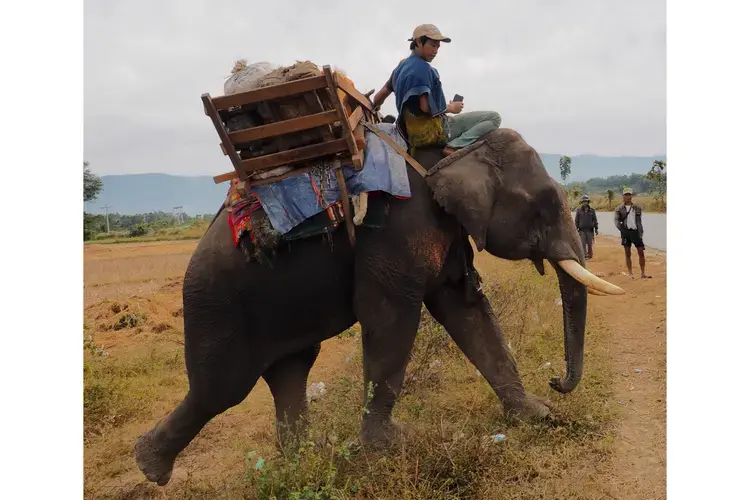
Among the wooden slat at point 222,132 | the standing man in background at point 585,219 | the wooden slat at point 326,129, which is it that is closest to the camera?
the wooden slat at point 222,132

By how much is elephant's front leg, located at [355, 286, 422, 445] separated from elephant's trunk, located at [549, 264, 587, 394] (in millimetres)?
1010

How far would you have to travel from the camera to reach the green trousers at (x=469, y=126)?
3.78 meters

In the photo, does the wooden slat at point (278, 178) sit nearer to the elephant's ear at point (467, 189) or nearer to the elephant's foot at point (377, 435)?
the elephant's ear at point (467, 189)

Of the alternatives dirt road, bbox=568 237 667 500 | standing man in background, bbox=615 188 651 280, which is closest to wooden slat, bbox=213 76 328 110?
dirt road, bbox=568 237 667 500

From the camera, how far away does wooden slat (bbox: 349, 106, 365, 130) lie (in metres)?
3.37

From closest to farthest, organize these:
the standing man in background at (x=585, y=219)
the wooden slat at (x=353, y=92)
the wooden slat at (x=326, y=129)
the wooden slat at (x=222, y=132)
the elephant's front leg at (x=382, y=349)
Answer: the wooden slat at (x=222, y=132) < the wooden slat at (x=326, y=129) < the wooden slat at (x=353, y=92) < the elephant's front leg at (x=382, y=349) < the standing man in background at (x=585, y=219)

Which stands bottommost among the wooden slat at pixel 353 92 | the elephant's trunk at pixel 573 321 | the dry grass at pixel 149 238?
the elephant's trunk at pixel 573 321

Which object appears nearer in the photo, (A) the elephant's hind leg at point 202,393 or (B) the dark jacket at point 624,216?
(A) the elephant's hind leg at point 202,393

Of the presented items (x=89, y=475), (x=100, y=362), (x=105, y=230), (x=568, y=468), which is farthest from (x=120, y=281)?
(x=105, y=230)

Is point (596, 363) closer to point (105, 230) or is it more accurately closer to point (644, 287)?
point (644, 287)

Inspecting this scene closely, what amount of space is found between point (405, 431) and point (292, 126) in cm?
210

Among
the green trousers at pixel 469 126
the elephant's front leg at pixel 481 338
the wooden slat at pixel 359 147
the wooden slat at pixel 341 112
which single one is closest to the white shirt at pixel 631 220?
the elephant's front leg at pixel 481 338

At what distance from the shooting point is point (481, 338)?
4254mm

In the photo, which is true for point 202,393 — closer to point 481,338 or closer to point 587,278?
point 481,338
